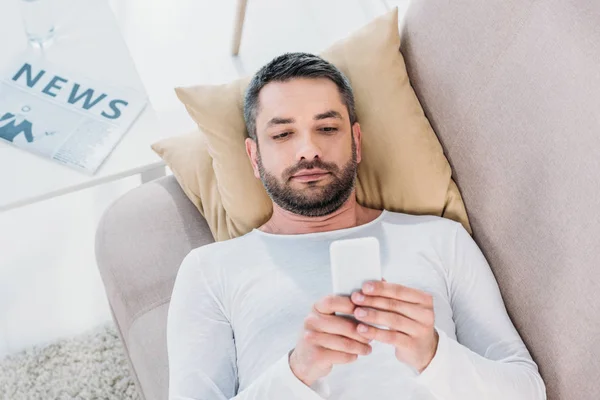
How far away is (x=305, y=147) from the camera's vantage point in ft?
5.07

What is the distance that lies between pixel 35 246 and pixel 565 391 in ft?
4.99

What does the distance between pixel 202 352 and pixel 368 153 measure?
0.61m

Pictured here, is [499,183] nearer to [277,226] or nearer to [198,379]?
[277,226]

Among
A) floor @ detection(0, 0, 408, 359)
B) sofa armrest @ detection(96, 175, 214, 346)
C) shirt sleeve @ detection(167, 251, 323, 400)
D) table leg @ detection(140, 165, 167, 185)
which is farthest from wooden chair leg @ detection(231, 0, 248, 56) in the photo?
shirt sleeve @ detection(167, 251, 323, 400)

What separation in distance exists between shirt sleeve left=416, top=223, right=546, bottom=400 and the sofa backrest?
0.13 ft

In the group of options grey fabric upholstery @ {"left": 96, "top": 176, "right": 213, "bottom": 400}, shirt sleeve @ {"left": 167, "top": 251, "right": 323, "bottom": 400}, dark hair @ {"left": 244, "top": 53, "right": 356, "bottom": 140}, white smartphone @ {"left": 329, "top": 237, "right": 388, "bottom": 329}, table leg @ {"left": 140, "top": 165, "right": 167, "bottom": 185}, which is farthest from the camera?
table leg @ {"left": 140, "top": 165, "right": 167, "bottom": 185}

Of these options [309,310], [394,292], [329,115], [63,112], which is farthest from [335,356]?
[63,112]

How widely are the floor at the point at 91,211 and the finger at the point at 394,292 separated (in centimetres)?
114

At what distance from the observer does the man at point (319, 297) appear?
119 cm

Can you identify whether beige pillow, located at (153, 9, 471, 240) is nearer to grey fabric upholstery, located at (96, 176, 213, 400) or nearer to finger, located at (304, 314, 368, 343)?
grey fabric upholstery, located at (96, 176, 213, 400)

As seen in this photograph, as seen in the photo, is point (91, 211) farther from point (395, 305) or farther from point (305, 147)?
point (395, 305)

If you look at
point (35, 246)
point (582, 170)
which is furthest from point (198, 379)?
point (35, 246)

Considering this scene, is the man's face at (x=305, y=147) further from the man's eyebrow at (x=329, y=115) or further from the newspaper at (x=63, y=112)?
the newspaper at (x=63, y=112)

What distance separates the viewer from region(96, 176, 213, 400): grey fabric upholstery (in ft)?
4.97
